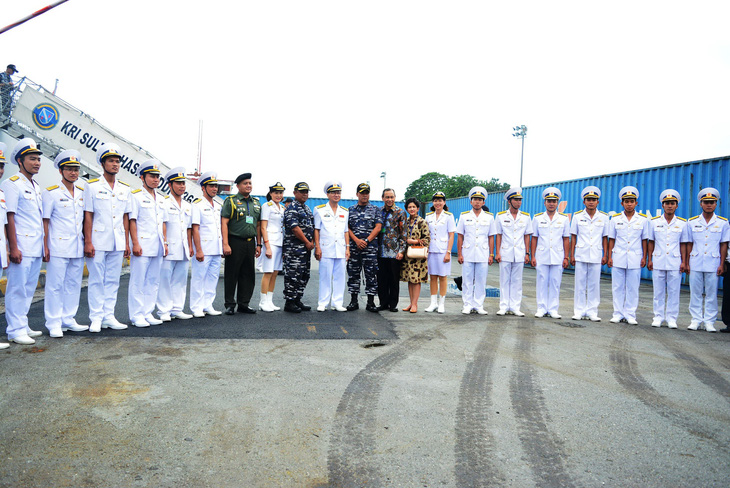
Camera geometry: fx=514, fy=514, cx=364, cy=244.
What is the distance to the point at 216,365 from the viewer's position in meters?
4.23

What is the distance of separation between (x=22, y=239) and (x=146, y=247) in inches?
52.0

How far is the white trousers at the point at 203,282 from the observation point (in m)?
6.70

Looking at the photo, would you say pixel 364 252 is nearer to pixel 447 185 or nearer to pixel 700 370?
pixel 700 370

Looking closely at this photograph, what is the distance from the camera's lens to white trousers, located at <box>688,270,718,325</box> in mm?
6758

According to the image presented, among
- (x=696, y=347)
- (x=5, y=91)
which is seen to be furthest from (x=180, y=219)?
(x=5, y=91)

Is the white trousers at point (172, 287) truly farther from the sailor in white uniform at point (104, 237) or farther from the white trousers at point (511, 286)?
the white trousers at point (511, 286)

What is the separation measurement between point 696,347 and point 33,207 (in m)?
7.06

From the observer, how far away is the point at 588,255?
7.35 m

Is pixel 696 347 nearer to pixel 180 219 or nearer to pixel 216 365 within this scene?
pixel 216 365

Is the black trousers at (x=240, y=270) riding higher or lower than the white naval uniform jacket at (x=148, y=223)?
lower

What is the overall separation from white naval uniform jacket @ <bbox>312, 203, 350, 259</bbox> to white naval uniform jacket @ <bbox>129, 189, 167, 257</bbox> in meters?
2.12

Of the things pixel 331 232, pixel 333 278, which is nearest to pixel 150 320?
pixel 333 278

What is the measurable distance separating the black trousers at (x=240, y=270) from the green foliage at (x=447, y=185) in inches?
2061

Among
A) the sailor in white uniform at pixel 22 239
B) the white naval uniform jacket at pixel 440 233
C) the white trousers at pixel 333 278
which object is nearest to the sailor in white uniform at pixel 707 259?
the white naval uniform jacket at pixel 440 233
